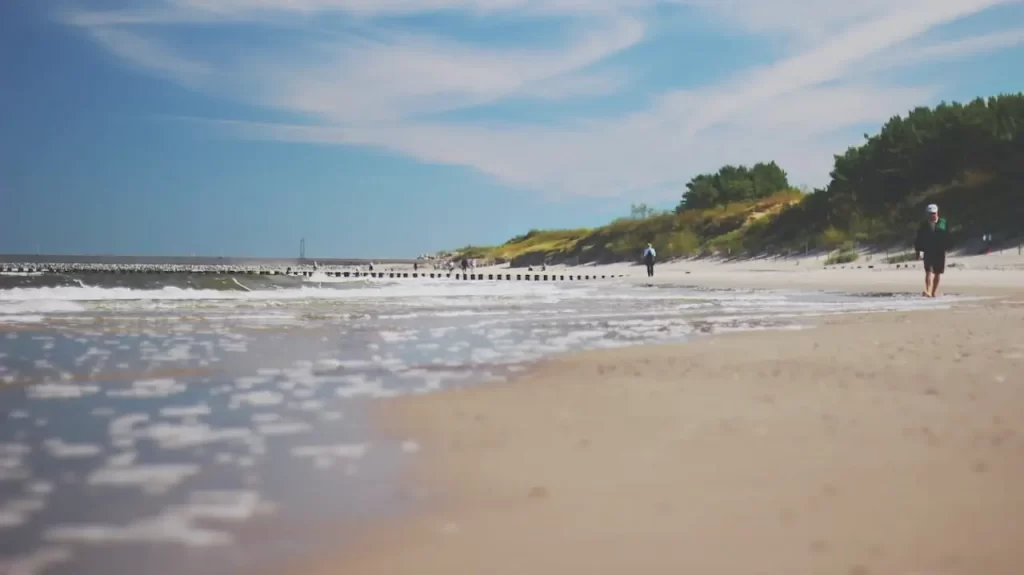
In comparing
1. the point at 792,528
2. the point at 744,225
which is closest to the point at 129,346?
the point at 792,528

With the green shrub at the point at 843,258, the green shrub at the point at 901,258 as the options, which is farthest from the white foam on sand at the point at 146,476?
the green shrub at the point at 843,258

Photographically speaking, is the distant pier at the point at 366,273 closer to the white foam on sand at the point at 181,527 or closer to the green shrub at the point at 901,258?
the green shrub at the point at 901,258

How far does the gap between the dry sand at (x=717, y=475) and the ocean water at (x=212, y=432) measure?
0.26 m

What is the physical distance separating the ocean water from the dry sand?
258 mm

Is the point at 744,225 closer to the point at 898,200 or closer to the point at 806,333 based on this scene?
the point at 898,200

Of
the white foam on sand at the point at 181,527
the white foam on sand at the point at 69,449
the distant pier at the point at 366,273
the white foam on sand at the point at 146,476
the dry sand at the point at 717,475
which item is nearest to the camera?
the dry sand at the point at 717,475

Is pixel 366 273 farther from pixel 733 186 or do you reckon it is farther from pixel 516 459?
pixel 516 459

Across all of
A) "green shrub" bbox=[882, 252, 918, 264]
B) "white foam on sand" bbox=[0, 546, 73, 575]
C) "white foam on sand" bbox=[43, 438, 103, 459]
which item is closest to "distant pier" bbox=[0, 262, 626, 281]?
"green shrub" bbox=[882, 252, 918, 264]

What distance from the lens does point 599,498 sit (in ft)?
8.70

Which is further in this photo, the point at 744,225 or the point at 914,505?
the point at 744,225

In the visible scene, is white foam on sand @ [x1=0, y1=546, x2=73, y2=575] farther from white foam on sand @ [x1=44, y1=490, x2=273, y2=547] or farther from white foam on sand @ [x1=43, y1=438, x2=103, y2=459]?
white foam on sand @ [x1=43, y1=438, x2=103, y2=459]

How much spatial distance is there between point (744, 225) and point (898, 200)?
1380 centimetres

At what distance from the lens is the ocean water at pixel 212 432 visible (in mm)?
2295

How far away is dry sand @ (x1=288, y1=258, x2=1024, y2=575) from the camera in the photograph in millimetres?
2139
